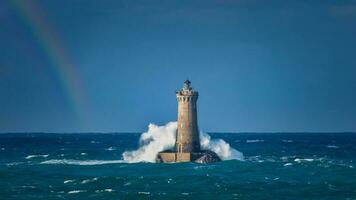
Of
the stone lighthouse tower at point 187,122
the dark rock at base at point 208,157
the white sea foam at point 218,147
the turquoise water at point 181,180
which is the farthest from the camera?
the white sea foam at point 218,147

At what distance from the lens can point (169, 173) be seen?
381 ft

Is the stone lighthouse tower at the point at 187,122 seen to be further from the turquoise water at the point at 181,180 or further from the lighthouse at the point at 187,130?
the turquoise water at the point at 181,180

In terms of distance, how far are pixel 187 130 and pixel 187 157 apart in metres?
3.73

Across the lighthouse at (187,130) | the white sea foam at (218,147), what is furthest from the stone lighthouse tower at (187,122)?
the white sea foam at (218,147)

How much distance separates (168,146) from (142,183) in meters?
35.1

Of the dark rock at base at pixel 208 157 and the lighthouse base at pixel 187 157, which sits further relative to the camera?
the dark rock at base at pixel 208 157

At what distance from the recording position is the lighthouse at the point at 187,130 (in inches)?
4946

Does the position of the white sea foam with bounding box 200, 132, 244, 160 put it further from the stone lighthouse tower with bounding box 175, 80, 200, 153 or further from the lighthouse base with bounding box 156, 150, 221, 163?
the stone lighthouse tower with bounding box 175, 80, 200, 153

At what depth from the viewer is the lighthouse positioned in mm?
125625

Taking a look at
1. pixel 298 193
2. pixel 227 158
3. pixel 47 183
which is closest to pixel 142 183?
pixel 47 183

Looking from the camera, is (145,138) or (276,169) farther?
(145,138)

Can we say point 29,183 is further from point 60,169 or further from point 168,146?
point 168,146

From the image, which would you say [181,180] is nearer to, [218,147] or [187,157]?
[187,157]

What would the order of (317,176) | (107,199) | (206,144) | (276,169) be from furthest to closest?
1. (206,144)
2. (276,169)
3. (317,176)
4. (107,199)
